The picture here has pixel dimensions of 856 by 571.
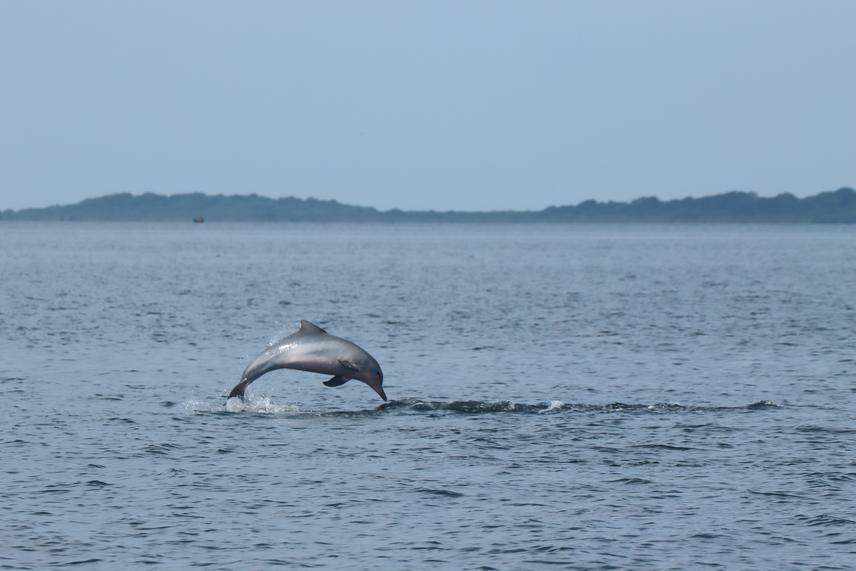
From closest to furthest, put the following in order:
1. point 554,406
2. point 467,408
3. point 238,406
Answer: point 467,408, point 554,406, point 238,406

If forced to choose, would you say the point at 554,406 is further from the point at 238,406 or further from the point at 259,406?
the point at 238,406

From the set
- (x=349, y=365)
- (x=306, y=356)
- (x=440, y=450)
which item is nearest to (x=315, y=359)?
(x=306, y=356)

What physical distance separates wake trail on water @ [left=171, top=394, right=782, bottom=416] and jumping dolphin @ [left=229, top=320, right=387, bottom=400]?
7.50 ft

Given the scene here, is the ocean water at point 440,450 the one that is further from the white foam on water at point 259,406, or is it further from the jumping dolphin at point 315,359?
the jumping dolphin at point 315,359

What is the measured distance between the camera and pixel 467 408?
30531 millimetres

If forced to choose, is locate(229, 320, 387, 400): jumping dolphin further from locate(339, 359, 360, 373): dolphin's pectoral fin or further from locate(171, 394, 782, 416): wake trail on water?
locate(171, 394, 782, 416): wake trail on water

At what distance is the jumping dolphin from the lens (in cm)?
2808

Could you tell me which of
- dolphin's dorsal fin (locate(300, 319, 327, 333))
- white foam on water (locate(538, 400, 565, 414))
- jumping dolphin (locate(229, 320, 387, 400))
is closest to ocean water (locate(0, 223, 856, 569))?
white foam on water (locate(538, 400, 565, 414))

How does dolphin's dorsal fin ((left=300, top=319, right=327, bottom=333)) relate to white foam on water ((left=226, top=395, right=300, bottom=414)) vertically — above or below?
above

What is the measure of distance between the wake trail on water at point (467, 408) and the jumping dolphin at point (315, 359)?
229 cm

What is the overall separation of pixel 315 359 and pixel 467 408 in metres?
4.25

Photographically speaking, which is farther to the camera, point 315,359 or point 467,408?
point 467,408

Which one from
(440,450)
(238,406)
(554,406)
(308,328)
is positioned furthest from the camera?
(238,406)

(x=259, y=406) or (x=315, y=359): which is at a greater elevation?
(x=315, y=359)
